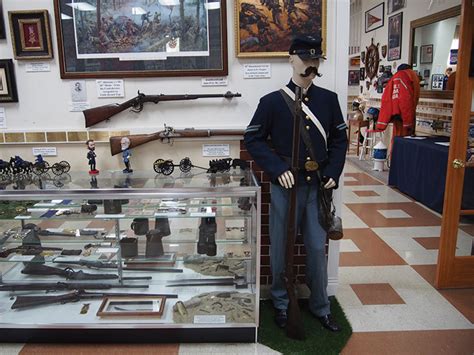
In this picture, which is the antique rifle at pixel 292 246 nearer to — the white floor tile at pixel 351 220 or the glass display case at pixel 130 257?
the glass display case at pixel 130 257

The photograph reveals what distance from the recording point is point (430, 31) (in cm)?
590

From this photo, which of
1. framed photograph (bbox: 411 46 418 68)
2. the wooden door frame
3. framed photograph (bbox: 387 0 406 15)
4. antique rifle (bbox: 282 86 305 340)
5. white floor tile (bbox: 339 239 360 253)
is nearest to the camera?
antique rifle (bbox: 282 86 305 340)

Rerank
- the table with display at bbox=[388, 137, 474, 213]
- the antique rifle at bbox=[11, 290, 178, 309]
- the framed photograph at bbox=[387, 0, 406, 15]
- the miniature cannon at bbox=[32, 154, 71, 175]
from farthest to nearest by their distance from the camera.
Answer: the framed photograph at bbox=[387, 0, 406, 15], the table with display at bbox=[388, 137, 474, 213], the miniature cannon at bbox=[32, 154, 71, 175], the antique rifle at bbox=[11, 290, 178, 309]

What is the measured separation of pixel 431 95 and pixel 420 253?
10.0 ft

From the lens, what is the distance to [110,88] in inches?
102

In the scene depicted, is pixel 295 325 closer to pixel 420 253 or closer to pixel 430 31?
pixel 420 253

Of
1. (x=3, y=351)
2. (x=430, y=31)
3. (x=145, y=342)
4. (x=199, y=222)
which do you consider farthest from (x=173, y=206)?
(x=430, y=31)

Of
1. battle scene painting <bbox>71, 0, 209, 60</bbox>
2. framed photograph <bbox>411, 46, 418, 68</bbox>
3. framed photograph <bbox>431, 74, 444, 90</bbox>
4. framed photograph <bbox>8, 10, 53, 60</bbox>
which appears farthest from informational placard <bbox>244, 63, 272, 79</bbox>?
framed photograph <bbox>411, 46, 418, 68</bbox>

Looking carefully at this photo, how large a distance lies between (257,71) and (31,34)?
1368mm

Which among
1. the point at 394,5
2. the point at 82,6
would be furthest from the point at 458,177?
the point at 394,5

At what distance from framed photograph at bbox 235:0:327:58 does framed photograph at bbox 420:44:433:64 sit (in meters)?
4.24

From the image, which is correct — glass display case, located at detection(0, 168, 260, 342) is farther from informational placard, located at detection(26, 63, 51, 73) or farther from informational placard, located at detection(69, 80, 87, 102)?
informational placard, located at detection(26, 63, 51, 73)

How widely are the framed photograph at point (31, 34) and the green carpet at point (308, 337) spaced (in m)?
2.08

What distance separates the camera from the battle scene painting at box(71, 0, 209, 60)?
2477mm
